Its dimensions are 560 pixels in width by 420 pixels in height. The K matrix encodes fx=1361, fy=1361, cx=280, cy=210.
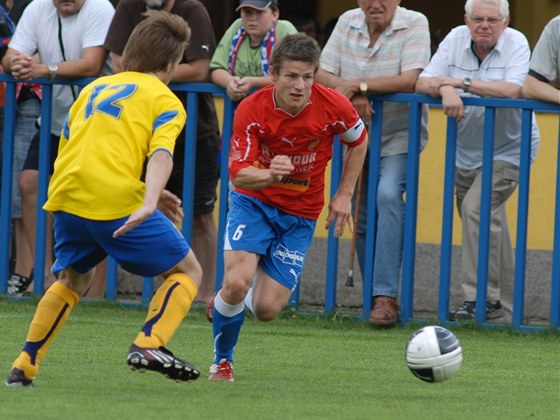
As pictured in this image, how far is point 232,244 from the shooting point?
23.1 feet

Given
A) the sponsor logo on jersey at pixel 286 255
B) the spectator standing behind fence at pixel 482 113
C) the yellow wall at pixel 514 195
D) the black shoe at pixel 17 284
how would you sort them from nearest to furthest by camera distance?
the sponsor logo on jersey at pixel 286 255
the spectator standing behind fence at pixel 482 113
the black shoe at pixel 17 284
the yellow wall at pixel 514 195

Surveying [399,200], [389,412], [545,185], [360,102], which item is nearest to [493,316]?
[399,200]

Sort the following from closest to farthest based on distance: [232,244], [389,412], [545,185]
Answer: [389,412]
[232,244]
[545,185]

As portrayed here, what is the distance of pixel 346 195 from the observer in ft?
23.4

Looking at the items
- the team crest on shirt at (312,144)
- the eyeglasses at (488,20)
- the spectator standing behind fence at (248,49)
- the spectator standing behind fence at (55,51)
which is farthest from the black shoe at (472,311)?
the spectator standing behind fence at (55,51)

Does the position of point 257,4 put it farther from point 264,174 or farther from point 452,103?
point 264,174

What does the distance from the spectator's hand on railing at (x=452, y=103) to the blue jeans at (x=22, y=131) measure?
3.04 meters

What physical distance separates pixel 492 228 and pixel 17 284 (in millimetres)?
3341

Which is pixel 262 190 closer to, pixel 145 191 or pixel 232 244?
pixel 232 244

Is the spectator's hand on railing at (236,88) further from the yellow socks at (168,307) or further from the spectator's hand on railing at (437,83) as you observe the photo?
the yellow socks at (168,307)

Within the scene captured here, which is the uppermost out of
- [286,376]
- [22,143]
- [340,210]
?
[340,210]

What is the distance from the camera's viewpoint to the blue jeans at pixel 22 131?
985 centimetres

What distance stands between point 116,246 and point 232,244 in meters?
1.17

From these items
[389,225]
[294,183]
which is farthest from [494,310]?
[294,183]
